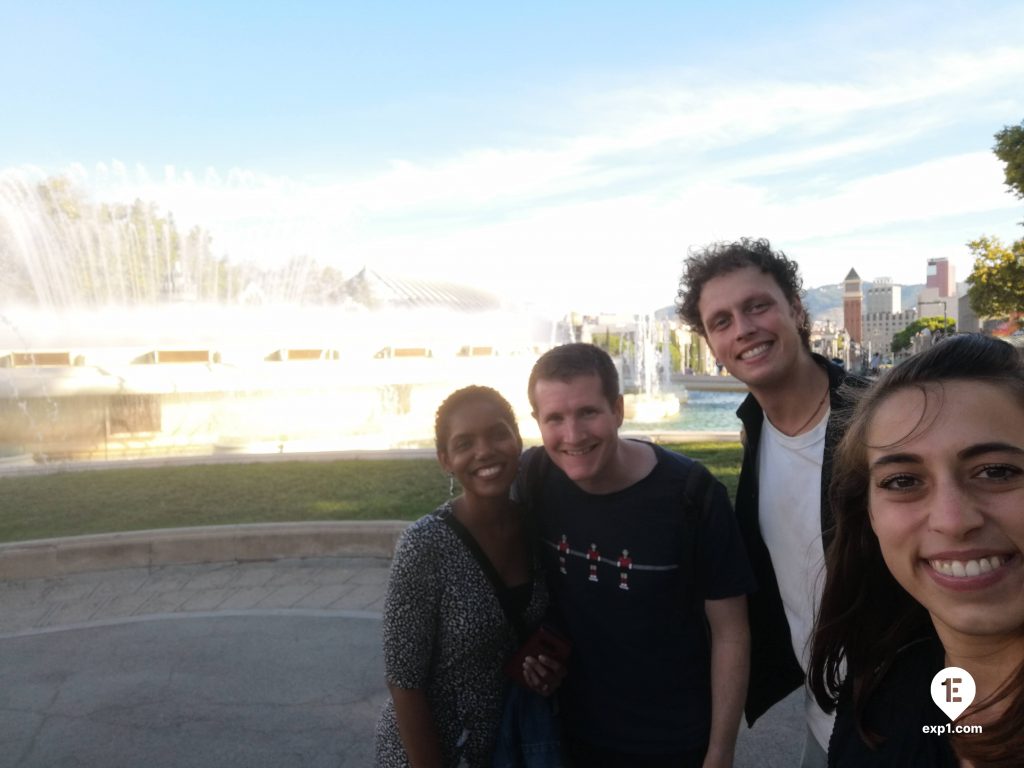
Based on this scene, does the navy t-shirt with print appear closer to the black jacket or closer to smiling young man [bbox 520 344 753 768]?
smiling young man [bbox 520 344 753 768]

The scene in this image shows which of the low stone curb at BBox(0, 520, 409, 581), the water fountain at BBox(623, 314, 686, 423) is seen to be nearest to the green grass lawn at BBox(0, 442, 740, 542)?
the low stone curb at BBox(0, 520, 409, 581)

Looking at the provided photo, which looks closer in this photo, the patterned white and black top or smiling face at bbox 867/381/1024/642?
smiling face at bbox 867/381/1024/642

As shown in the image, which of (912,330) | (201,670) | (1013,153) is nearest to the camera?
(201,670)

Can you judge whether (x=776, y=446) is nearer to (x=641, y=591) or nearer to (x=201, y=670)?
(x=641, y=591)

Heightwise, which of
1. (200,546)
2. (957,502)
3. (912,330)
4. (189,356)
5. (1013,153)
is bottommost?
(200,546)

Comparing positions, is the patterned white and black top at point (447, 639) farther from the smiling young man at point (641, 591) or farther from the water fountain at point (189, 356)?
the water fountain at point (189, 356)

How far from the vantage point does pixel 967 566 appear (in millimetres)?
1280

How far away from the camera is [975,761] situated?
49.1 inches

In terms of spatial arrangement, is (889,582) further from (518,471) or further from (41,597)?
(41,597)

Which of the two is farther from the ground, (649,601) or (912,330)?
(912,330)

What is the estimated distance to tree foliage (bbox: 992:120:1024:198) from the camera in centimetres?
1889

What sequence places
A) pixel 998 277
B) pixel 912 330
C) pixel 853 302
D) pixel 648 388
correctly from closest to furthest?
pixel 998 277 → pixel 648 388 → pixel 912 330 → pixel 853 302

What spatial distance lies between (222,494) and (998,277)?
74.4 feet

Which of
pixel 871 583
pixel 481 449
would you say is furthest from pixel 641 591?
pixel 871 583
